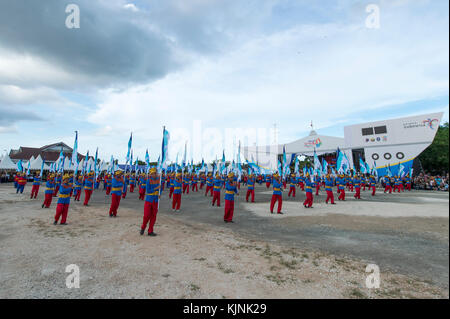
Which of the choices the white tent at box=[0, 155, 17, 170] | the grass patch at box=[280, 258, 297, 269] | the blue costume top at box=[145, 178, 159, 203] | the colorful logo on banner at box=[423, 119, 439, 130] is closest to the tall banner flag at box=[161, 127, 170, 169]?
the blue costume top at box=[145, 178, 159, 203]

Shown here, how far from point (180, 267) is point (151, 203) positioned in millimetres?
3070

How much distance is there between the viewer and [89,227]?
7758 millimetres

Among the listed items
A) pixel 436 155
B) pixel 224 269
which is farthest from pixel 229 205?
pixel 436 155

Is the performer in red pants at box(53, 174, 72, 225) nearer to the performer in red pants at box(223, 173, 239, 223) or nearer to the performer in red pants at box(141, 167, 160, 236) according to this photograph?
the performer in red pants at box(141, 167, 160, 236)

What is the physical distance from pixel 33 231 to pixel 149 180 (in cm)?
392

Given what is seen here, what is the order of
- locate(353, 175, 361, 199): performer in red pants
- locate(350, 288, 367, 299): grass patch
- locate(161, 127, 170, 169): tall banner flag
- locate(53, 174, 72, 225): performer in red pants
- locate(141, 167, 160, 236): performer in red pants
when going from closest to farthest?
locate(350, 288, 367, 299): grass patch < locate(141, 167, 160, 236): performer in red pants < locate(53, 174, 72, 225): performer in red pants < locate(161, 127, 170, 169): tall banner flag < locate(353, 175, 361, 199): performer in red pants

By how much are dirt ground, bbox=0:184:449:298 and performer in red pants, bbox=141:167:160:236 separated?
17.7 inches

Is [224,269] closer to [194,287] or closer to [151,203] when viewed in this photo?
[194,287]

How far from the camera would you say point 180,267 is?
4.53m

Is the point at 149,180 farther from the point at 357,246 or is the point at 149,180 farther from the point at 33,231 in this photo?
the point at 357,246

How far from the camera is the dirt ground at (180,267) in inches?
141

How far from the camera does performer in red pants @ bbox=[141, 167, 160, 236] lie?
22.7ft
